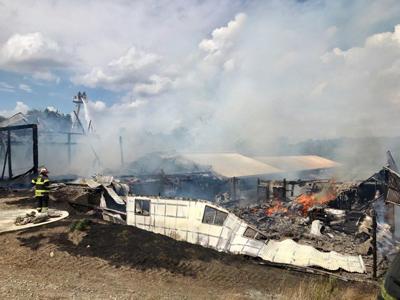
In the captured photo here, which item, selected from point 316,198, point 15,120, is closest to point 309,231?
point 316,198

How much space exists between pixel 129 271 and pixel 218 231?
456 cm

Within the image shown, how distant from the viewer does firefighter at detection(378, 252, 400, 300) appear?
7.23 feet

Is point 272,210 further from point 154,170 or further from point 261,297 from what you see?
point 154,170

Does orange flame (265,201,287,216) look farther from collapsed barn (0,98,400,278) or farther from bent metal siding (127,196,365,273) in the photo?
bent metal siding (127,196,365,273)

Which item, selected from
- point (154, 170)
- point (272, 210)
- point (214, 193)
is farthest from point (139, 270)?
point (154, 170)

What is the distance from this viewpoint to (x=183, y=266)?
9469 mm

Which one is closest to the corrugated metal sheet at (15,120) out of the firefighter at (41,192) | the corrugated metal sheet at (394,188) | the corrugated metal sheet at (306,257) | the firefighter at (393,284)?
the firefighter at (41,192)

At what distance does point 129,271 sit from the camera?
8617 mm

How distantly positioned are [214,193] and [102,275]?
85.2 ft

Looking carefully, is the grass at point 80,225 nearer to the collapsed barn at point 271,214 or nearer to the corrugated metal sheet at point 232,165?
the collapsed barn at point 271,214

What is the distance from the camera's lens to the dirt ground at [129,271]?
7.22 metres

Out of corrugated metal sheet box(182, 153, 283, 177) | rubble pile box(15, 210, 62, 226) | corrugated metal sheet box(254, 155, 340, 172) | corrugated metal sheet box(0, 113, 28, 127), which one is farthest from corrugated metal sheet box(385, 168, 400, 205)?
corrugated metal sheet box(254, 155, 340, 172)

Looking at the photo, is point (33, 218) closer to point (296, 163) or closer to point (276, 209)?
point (276, 209)

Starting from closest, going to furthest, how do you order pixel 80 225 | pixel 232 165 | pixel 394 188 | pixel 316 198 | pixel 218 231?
pixel 80 225, pixel 218 231, pixel 394 188, pixel 316 198, pixel 232 165
